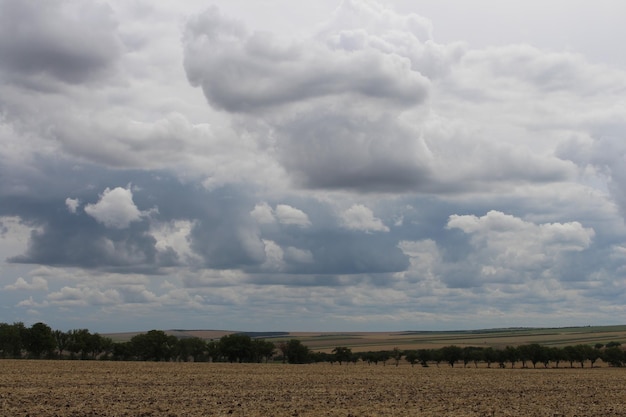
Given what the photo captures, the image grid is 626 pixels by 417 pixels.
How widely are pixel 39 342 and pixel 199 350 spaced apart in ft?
137

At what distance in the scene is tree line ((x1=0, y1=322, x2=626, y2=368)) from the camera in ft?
570

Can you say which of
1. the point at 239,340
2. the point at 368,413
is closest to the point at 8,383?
the point at 368,413

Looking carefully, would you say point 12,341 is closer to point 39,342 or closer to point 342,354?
point 39,342

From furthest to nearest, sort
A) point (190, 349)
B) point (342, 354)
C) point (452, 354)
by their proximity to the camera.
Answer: point (342, 354) → point (452, 354) → point (190, 349)

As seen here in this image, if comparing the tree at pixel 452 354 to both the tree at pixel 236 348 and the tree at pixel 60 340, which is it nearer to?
the tree at pixel 236 348

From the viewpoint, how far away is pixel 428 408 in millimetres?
48219

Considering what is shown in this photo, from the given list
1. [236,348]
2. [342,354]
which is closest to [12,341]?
[236,348]

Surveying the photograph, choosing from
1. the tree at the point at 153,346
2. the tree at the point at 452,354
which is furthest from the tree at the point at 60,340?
the tree at the point at 452,354

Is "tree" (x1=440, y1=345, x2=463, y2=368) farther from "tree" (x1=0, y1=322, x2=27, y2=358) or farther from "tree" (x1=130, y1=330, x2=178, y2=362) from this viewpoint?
"tree" (x1=0, y1=322, x2=27, y2=358)

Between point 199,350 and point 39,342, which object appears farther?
point 199,350

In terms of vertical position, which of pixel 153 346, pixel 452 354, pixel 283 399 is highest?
pixel 153 346

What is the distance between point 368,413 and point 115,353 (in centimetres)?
14733

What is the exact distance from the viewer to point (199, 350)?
605 feet

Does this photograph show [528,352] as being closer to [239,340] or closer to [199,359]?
[239,340]
